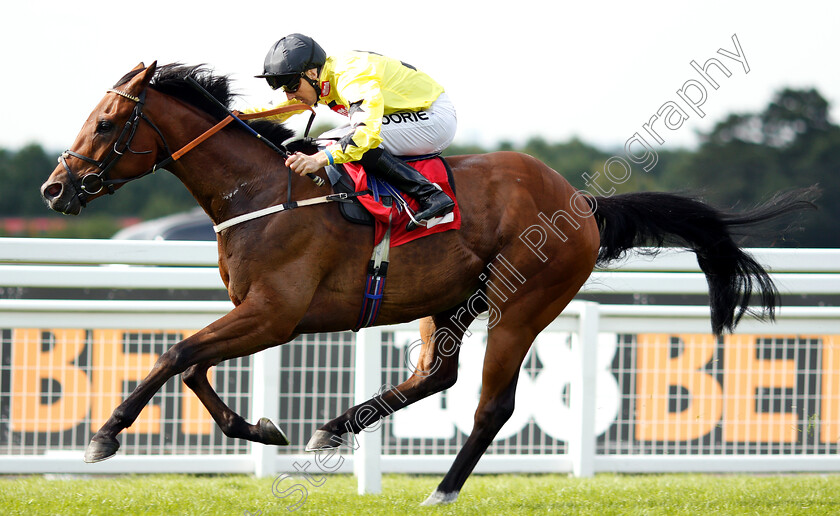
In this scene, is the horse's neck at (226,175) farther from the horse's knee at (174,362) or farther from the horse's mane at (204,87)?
the horse's knee at (174,362)

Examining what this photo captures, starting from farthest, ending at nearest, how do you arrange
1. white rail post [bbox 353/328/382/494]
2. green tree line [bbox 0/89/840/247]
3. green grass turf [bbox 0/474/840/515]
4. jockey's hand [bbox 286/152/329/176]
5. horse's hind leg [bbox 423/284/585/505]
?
green tree line [bbox 0/89/840/247] < white rail post [bbox 353/328/382/494] < horse's hind leg [bbox 423/284/585/505] < green grass turf [bbox 0/474/840/515] < jockey's hand [bbox 286/152/329/176]

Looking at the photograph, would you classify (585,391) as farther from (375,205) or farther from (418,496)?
(375,205)

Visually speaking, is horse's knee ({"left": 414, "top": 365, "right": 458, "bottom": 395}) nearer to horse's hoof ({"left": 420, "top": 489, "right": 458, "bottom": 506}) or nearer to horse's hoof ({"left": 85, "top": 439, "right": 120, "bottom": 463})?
horse's hoof ({"left": 420, "top": 489, "right": 458, "bottom": 506})

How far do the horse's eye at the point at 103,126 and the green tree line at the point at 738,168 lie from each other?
94.7ft

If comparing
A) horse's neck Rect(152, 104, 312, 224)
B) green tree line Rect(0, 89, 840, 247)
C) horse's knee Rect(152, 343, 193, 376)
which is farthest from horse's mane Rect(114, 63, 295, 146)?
green tree line Rect(0, 89, 840, 247)

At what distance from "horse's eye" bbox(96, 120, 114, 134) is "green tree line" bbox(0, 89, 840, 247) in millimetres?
28875

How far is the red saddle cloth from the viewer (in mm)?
4109

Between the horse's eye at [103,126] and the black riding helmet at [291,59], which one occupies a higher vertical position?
the black riding helmet at [291,59]

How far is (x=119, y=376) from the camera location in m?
5.04

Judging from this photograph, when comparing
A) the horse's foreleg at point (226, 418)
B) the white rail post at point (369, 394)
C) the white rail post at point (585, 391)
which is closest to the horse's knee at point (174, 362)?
the horse's foreleg at point (226, 418)

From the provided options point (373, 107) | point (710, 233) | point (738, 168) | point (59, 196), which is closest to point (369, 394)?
point (373, 107)

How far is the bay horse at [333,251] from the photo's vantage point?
3926 millimetres

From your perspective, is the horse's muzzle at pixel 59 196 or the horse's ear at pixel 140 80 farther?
the horse's ear at pixel 140 80

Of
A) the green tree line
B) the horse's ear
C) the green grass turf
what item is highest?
the green tree line
